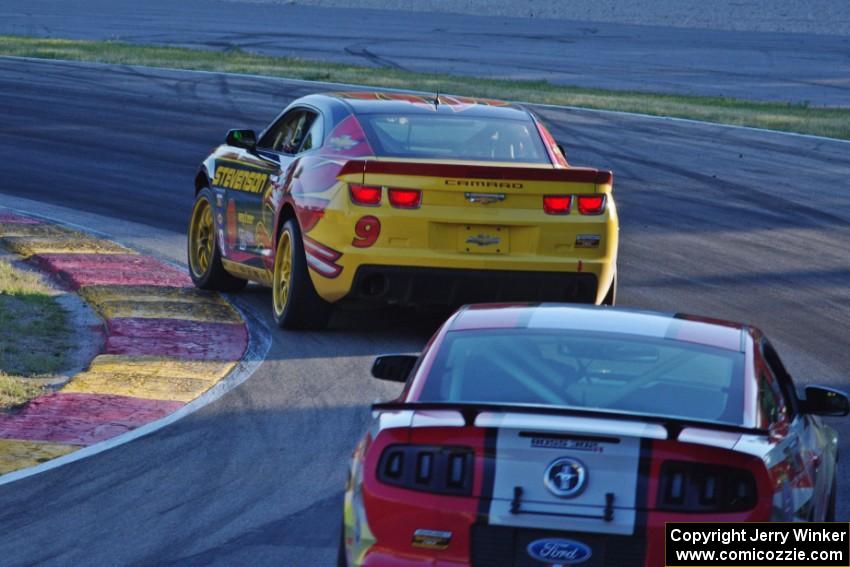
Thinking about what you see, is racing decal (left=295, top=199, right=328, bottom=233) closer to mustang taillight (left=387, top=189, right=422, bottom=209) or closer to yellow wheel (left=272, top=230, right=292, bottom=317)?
yellow wheel (left=272, top=230, right=292, bottom=317)

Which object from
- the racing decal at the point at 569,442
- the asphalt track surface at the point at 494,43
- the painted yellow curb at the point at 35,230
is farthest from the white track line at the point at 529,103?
the racing decal at the point at 569,442

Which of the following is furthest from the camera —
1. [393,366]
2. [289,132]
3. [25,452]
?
[289,132]

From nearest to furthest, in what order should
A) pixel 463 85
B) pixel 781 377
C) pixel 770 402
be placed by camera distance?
pixel 770 402, pixel 781 377, pixel 463 85

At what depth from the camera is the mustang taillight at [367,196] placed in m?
11.0

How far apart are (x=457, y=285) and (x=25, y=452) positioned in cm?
341

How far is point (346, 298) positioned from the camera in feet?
36.9

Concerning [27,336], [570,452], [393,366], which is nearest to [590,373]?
[570,452]

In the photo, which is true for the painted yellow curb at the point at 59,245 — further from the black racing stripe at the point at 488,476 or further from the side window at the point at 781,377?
the black racing stripe at the point at 488,476

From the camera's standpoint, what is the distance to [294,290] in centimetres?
1149

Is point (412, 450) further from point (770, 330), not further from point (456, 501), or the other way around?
point (770, 330)

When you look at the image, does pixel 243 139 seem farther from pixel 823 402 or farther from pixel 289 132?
pixel 823 402

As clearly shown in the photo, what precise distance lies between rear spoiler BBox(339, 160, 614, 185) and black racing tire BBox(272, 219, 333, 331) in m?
0.69

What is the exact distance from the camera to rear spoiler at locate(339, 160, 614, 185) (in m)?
10.9

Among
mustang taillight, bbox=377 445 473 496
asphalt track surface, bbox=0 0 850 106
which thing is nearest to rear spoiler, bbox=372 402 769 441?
mustang taillight, bbox=377 445 473 496
